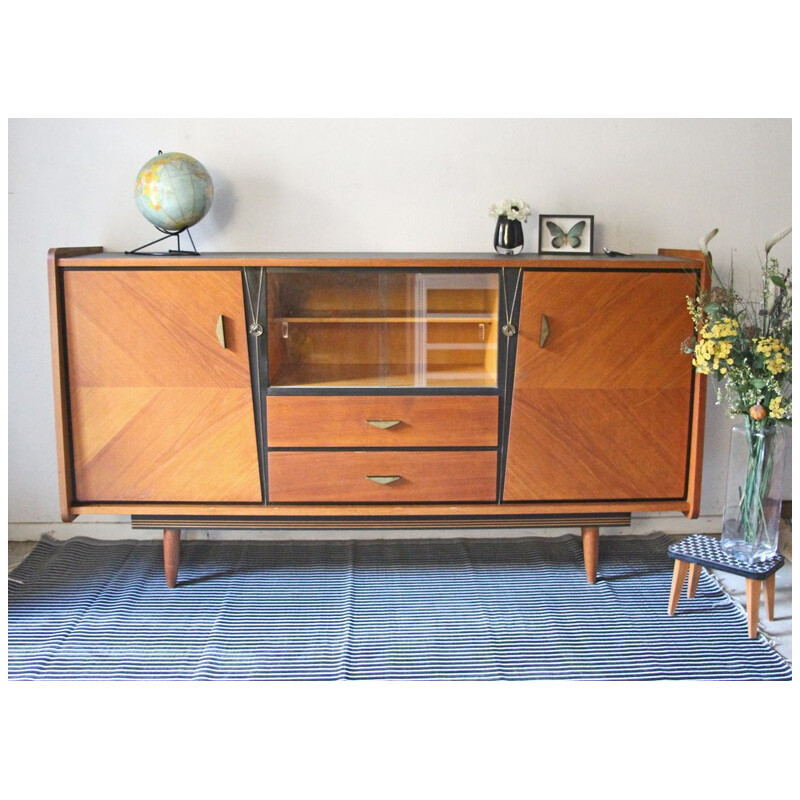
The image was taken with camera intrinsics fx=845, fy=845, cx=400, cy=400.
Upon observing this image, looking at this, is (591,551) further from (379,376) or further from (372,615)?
(379,376)

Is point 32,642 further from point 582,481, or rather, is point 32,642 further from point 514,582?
point 582,481

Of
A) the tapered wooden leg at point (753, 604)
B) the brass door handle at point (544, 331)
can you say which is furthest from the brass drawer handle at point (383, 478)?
the tapered wooden leg at point (753, 604)

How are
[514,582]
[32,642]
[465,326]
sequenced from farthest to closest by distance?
[514,582] < [465,326] < [32,642]

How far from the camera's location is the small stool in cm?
254

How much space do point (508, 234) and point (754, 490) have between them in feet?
3.84

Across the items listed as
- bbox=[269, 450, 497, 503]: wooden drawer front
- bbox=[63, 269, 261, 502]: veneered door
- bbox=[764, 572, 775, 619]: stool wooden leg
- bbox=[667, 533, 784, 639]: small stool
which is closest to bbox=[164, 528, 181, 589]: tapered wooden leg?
bbox=[63, 269, 261, 502]: veneered door

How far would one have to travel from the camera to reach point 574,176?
3109mm

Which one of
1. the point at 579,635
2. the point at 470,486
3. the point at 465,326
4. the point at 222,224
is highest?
the point at 222,224

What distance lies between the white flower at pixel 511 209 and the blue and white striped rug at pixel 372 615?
1.24 metres

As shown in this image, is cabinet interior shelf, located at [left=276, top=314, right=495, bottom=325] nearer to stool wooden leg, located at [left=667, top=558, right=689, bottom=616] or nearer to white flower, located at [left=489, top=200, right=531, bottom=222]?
white flower, located at [left=489, top=200, right=531, bottom=222]

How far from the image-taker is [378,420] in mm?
2740

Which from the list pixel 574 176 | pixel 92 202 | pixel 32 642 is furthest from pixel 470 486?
pixel 92 202

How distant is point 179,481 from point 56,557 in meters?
0.72

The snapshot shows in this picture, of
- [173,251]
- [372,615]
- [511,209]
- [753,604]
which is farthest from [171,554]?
[753,604]
